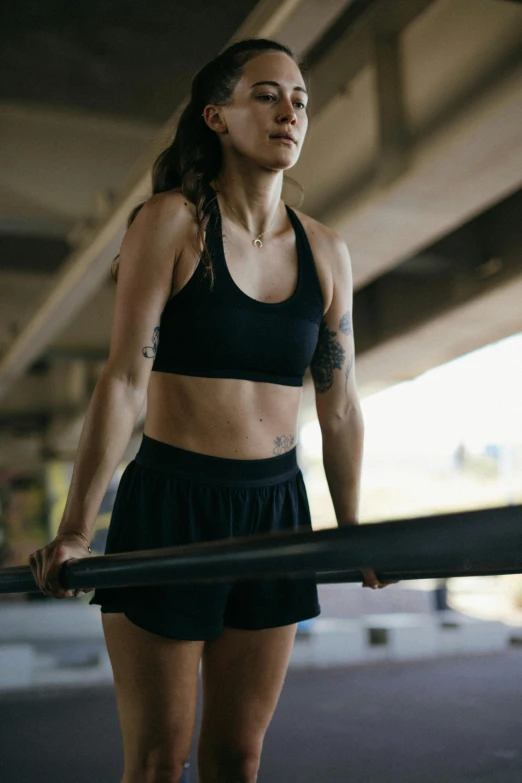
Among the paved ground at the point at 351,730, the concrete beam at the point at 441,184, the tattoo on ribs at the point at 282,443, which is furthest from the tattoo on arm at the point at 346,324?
the paved ground at the point at 351,730

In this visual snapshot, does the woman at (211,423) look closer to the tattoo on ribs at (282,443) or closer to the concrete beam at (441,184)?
the tattoo on ribs at (282,443)

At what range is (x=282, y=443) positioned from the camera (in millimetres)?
1641

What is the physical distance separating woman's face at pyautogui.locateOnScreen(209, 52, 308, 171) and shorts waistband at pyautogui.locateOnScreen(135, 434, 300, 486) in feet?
1.83

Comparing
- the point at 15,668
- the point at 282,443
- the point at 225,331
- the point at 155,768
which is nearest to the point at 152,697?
the point at 155,768

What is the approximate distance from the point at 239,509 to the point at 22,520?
1248 cm

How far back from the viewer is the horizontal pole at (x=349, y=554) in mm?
720

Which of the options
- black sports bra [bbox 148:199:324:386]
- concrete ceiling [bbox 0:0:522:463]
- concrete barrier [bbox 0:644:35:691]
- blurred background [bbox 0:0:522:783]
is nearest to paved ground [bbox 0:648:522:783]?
concrete barrier [bbox 0:644:35:691]

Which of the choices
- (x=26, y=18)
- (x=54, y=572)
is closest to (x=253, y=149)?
(x=54, y=572)

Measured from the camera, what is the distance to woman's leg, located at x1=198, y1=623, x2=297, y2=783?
1.59 metres

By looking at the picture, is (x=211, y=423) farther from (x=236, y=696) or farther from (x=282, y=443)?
(x=236, y=696)

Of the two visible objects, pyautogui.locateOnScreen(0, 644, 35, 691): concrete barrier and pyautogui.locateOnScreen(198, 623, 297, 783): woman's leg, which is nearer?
pyautogui.locateOnScreen(198, 623, 297, 783): woman's leg

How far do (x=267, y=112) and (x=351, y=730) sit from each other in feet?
18.2

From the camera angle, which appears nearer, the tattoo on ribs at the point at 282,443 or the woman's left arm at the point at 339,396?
the tattoo on ribs at the point at 282,443

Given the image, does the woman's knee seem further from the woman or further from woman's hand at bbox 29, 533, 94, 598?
woman's hand at bbox 29, 533, 94, 598
